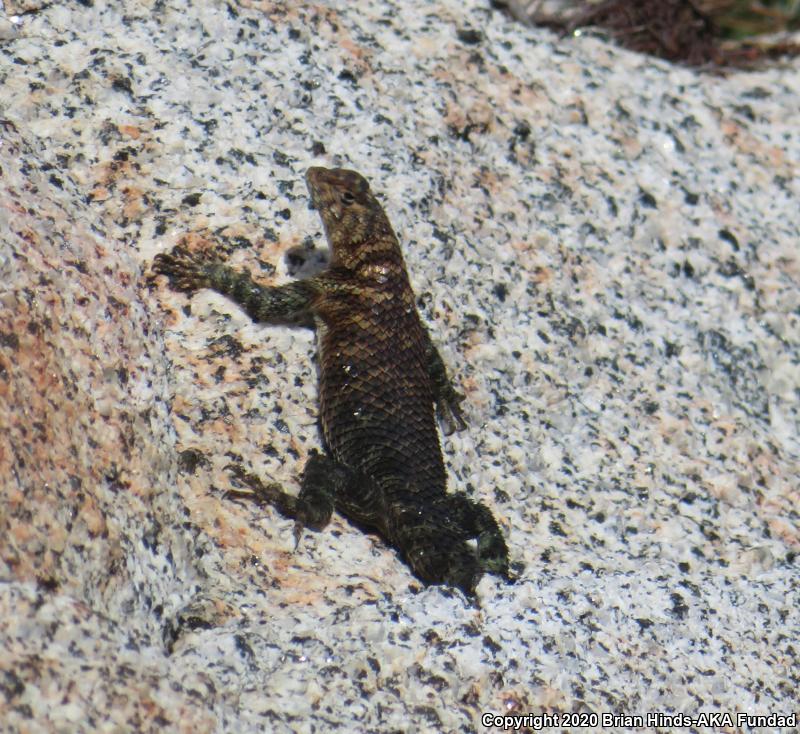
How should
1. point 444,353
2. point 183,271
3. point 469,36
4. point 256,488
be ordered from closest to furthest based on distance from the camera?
1. point 256,488
2. point 183,271
3. point 444,353
4. point 469,36

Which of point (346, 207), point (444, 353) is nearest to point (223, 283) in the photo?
point (346, 207)

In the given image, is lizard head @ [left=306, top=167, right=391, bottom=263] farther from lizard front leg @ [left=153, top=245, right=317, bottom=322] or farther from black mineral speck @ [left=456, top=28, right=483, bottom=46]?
black mineral speck @ [left=456, top=28, right=483, bottom=46]

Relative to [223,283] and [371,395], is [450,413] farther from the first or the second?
[223,283]

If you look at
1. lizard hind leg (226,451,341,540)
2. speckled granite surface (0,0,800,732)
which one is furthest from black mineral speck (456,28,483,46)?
lizard hind leg (226,451,341,540)

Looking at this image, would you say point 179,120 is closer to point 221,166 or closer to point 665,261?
point 221,166

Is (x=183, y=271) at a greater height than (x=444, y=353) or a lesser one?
greater
